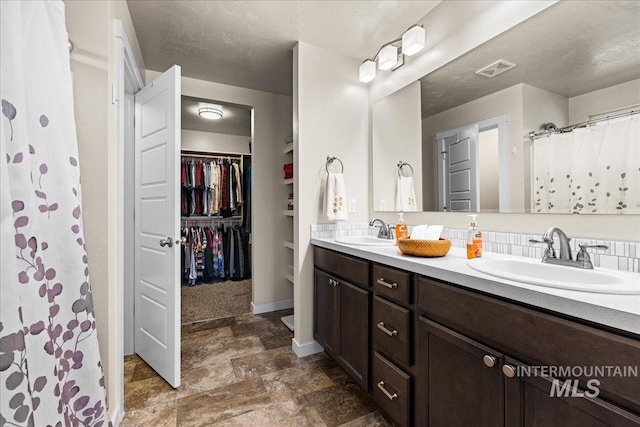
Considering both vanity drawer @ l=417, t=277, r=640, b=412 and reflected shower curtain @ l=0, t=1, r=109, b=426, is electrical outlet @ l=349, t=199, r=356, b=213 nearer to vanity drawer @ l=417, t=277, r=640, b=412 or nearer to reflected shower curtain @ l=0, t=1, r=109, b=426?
vanity drawer @ l=417, t=277, r=640, b=412

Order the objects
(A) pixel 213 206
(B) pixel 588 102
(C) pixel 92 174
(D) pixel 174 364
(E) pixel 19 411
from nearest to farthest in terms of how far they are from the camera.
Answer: (E) pixel 19 411, (B) pixel 588 102, (C) pixel 92 174, (D) pixel 174 364, (A) pixel 213 206

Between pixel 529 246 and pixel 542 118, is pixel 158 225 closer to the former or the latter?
pixel 529 246

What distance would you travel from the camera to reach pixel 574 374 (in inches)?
28.7

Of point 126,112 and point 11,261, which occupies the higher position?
point 126,112

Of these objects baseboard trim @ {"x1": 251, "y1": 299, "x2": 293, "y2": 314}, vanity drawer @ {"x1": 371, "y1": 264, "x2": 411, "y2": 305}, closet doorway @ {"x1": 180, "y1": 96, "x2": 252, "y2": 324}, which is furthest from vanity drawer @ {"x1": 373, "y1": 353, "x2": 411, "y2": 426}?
closet doorway @ {"x1": 180, "y1": 96, "x2": 252, "y2": 324}

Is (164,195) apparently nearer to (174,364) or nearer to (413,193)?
(174,364)

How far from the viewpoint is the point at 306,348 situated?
2193mm

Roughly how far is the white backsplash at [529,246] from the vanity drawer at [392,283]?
0.61 meters

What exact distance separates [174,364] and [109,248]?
2.95 ft

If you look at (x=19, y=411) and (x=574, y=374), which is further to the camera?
(x=574, y=374)

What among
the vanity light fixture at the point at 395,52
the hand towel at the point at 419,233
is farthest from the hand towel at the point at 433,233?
the vanity light fixture at the point at 395,52

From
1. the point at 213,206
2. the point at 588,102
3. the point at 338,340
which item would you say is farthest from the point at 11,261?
the point at 213,206

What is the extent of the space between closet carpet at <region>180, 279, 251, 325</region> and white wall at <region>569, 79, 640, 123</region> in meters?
3.13

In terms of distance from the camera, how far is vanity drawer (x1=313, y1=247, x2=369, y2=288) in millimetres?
1595
